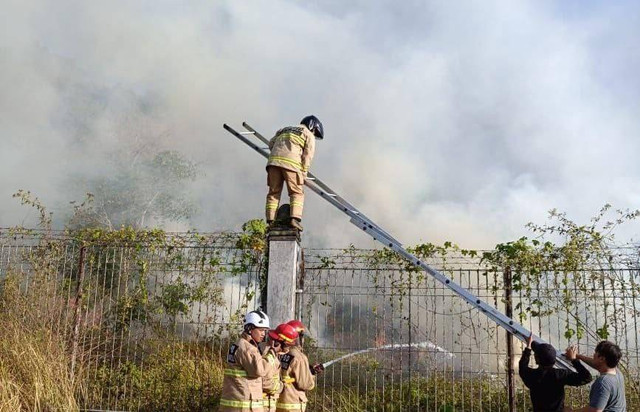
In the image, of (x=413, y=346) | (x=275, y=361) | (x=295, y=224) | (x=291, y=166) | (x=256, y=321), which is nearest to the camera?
(x=256, y=321)

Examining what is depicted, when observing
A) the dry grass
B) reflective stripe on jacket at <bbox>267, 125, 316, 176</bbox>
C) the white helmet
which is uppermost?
reflective stripe on jacket at <bbox>267, 125, 316, 176</bbox>

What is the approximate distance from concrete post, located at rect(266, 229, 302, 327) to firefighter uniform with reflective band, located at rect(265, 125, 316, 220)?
0.95 feet

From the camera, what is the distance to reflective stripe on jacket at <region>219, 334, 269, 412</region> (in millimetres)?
5500

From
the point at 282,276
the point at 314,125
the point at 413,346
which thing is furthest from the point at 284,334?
the point at 314,125

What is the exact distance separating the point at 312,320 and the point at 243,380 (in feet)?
8.35

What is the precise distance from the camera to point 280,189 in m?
7.49

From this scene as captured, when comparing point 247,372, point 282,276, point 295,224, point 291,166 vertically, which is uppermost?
point 291,166

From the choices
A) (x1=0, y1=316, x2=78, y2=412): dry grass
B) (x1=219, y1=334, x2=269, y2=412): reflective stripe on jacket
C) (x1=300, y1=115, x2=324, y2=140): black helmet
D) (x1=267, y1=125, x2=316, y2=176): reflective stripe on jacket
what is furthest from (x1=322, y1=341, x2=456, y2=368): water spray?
(x1=0, y1=316, x2=78, y2=412): dry grass

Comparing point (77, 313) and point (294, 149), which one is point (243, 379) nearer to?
point (294, 149)

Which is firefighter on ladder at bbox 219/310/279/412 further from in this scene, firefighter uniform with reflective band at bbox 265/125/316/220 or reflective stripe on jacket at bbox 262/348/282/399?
firefighter uniform with reflective band at bbox 265/125/316/220

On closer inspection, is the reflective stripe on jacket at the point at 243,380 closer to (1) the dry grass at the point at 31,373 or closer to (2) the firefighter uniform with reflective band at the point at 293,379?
(2) the firefighter uniform with reflective band at the point at 293,379

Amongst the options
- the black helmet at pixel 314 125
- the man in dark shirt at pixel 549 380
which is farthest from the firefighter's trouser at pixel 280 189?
the man in dark shirt at pixel 549 380

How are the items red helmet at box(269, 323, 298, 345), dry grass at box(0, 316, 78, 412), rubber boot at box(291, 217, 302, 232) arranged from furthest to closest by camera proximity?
rubber boot at box(291, 217, 302, 232)
dry grass at box(0, 316, 78, 412)
red helmet at box(269, 323, 298, 345)

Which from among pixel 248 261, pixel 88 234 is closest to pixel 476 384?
pixel 248 261
